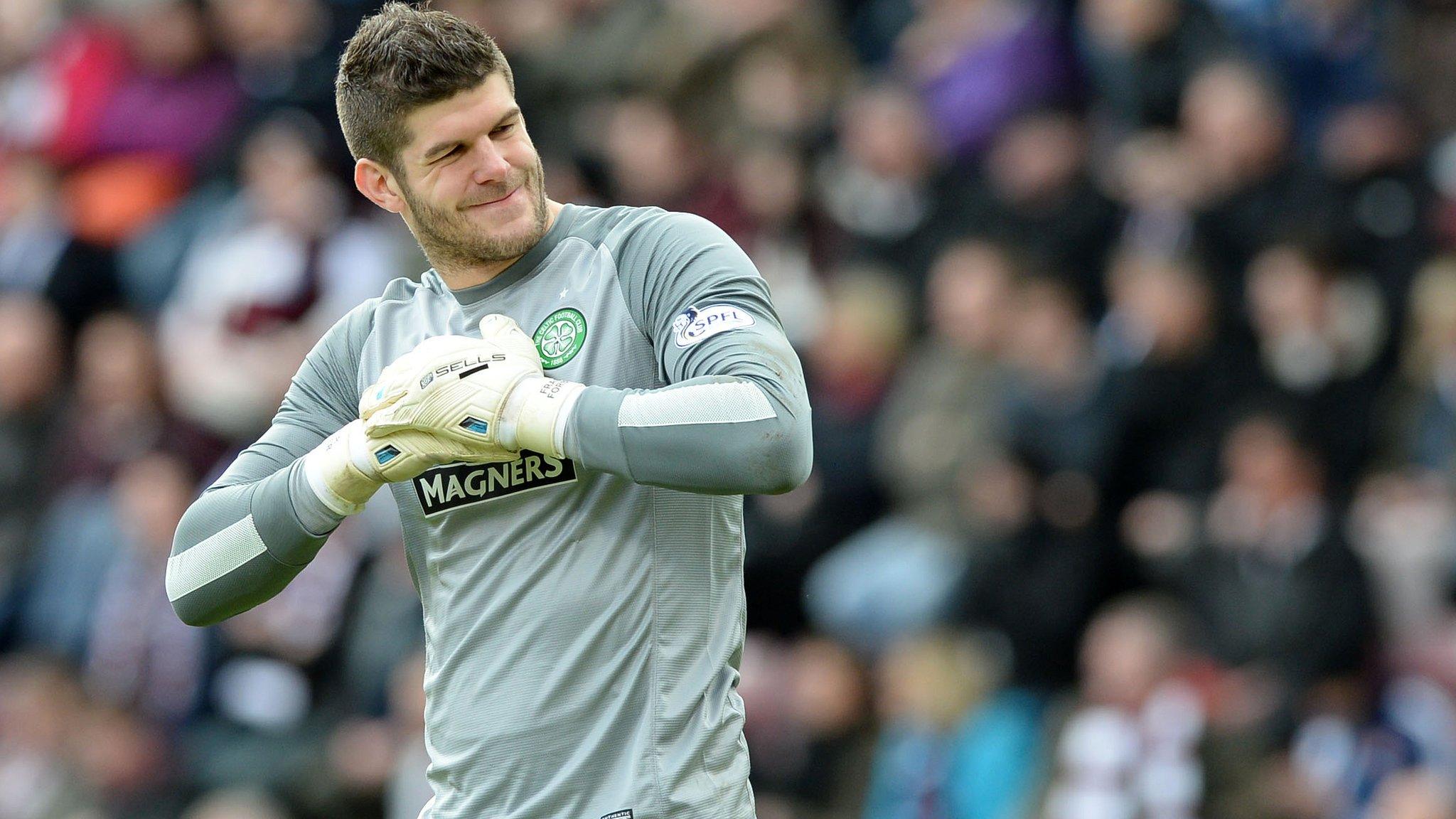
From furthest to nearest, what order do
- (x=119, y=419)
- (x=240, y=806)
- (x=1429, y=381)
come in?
(x=119, y=419), (x=240, y=806), (x=1429, y=381)

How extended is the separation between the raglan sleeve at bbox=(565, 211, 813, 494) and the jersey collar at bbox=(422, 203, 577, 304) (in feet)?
1.02

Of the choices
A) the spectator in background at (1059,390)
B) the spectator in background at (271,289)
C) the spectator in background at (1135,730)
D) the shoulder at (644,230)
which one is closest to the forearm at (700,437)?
the shoulder at (644,230)

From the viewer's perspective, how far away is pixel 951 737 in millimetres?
8219

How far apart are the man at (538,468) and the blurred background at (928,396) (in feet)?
14.1

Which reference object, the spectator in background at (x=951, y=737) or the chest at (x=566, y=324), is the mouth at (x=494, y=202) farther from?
the spectator in background at (x=951, y=737)

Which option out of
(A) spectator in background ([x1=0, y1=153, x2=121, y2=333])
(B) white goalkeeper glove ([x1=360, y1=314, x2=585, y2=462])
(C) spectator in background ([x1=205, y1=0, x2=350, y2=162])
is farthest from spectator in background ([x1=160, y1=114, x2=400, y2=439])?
(B) white goalkeeper glove ([x1=360, y1=314, x2=585, y2=462])

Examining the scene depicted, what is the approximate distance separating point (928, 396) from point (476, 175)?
534 centimetres

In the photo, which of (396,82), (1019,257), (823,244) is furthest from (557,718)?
(823,244)

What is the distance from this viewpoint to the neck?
3.88 meters

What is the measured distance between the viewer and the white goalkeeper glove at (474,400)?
351cm

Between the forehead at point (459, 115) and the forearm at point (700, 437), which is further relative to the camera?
the forehead at point (459, 115)

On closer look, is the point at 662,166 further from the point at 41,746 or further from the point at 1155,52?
the point at 41,746

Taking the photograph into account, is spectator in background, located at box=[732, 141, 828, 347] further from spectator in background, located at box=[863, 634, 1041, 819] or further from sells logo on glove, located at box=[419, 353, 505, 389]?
sells logo on glove, located at box=[419, 353, 505, 389]

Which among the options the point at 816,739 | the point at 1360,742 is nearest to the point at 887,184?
the point at 816,739
